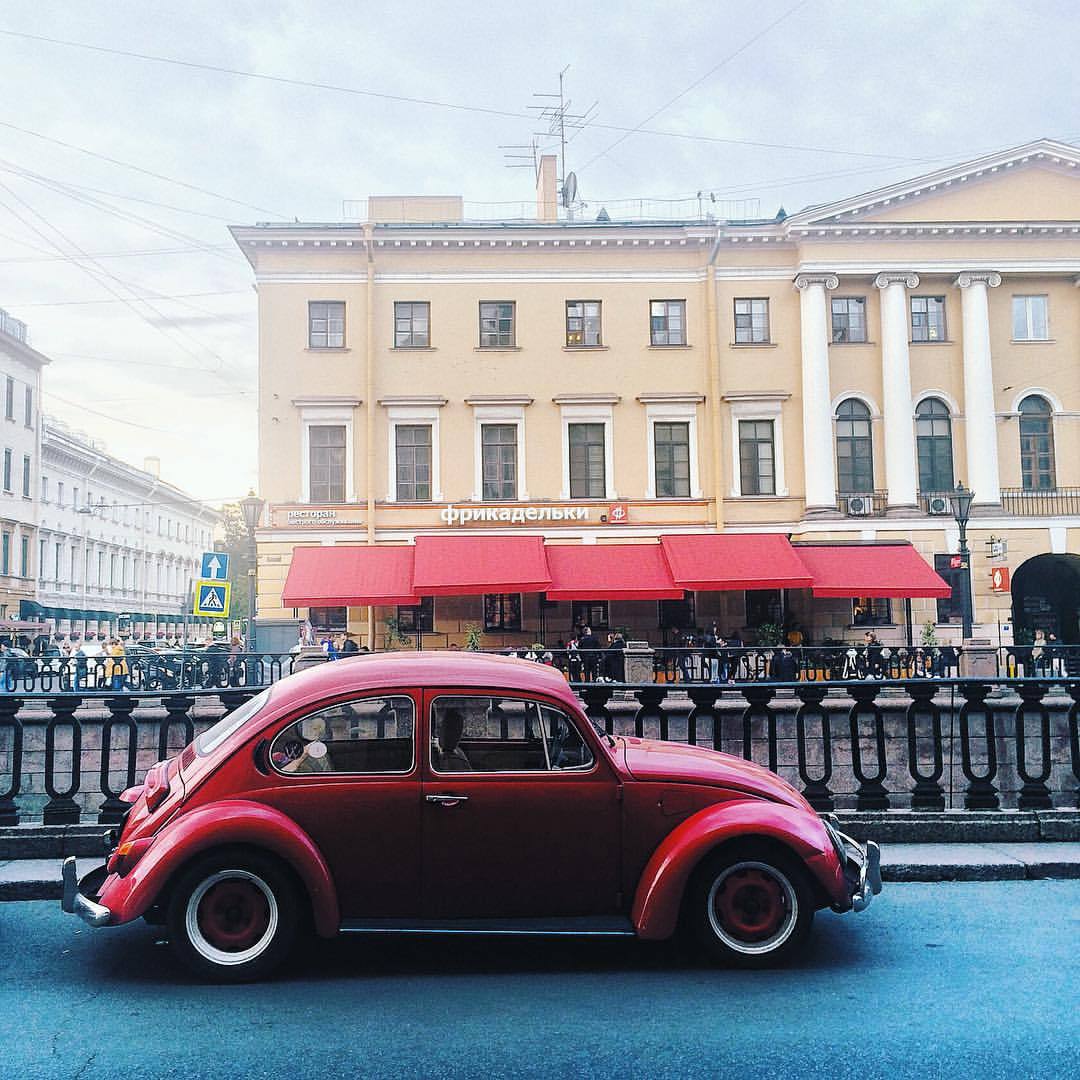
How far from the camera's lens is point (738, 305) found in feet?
101

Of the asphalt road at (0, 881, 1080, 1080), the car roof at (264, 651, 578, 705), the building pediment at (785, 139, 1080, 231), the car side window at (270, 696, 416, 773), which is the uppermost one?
→ the building pediment at (785, 139, 1080, 231)

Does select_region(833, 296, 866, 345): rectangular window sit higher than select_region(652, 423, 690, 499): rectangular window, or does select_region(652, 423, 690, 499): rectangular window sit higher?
select_region(833, 296, 866, 345): rectangular window

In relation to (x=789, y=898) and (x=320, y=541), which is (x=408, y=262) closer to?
(x=320, y=541)

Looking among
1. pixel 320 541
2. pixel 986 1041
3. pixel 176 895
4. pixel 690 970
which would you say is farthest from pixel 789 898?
pixel 320 541

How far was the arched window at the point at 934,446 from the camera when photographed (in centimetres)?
3036

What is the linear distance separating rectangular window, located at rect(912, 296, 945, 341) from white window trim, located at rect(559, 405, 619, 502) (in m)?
9.31

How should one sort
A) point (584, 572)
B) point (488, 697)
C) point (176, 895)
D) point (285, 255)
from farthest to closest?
point (285, 255), point (584, 572), point (488, 697), point (176, 895)

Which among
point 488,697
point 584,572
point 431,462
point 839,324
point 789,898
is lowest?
point 789,898

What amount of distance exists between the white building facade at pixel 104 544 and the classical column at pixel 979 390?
3767 centimetres

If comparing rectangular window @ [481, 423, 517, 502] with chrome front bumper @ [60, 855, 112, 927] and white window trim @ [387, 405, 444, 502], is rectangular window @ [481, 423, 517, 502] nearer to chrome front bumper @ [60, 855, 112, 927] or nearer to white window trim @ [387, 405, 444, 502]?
white window trim @ [387, 405, 444, 502]

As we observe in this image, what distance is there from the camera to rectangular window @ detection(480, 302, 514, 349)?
99.1 feet

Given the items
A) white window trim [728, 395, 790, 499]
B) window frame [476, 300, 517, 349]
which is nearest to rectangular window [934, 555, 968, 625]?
white window trim [728, 395, 790, 499]

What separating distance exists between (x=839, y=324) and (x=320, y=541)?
16.0 meters

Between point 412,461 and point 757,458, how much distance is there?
385 inches
